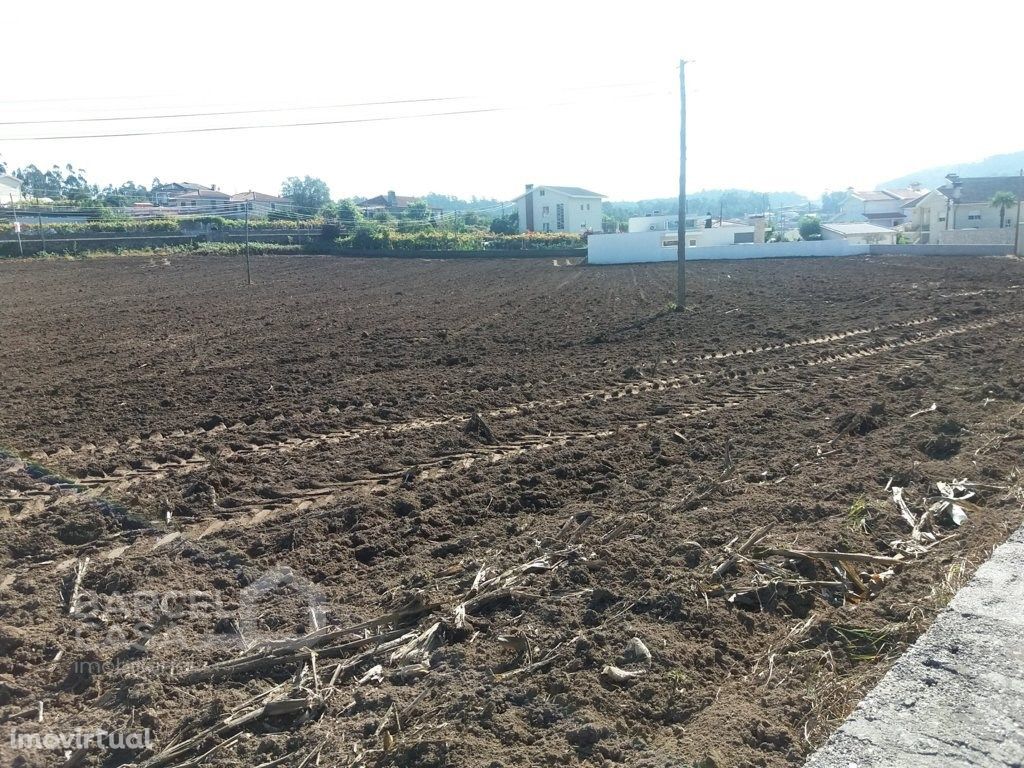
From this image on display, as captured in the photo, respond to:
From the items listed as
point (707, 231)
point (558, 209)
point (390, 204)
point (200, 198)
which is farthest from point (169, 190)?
point (707, 231)

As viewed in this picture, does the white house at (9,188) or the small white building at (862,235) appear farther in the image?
the white house at (9,188)

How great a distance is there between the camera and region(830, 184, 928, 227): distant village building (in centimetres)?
11051

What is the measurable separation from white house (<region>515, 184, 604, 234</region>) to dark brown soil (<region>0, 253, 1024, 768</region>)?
76.1 metres

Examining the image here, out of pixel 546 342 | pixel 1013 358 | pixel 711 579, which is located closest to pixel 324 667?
pixel 711 579

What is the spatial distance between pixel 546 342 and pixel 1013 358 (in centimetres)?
861

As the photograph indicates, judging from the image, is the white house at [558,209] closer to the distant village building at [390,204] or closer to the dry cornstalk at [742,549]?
the distant village building at [390,204]

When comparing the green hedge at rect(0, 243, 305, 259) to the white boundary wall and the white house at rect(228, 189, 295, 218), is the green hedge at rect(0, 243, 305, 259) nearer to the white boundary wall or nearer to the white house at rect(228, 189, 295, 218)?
the white house at rect(228, 189, 295, 218)

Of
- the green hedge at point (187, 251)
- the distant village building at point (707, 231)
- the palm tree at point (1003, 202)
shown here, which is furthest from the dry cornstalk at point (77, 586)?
the palm tree at point (1003, 202)

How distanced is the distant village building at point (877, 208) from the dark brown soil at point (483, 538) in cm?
10880

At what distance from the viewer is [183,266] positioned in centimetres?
4169

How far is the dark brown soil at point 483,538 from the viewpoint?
4.05 m

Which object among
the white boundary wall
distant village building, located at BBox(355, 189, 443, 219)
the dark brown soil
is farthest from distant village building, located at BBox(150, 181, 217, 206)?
the dark brown soil

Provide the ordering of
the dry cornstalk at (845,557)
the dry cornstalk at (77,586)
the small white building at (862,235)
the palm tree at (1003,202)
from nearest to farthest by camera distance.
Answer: the dry cornstalk at (77,586), the dry cornstalk at (845,557), the palm tree at (1003,202), the small white building at (862,235)

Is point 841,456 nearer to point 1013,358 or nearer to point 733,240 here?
point 1013,358
